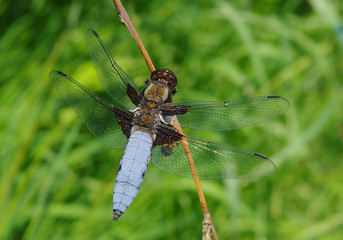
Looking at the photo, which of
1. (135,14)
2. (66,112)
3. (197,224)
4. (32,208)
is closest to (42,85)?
(66,112)

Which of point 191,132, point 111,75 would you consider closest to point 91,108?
point 111,75

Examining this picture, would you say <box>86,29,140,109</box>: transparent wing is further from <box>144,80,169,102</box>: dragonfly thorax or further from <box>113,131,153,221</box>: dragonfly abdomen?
<box>113,131,153,221</box>: dragonfly abdomen

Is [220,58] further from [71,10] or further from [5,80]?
[5,80]

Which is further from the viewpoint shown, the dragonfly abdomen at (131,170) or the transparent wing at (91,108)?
the transparent wing at (91,108)

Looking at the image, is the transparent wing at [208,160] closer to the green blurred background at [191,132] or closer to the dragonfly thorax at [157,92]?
the dragonfly thorax at [157,92]

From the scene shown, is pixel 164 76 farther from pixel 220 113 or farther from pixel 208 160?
pixel 208 160

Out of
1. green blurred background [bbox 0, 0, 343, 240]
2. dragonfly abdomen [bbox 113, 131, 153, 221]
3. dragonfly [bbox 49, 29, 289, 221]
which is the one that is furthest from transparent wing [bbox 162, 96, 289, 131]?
green blurred background [bbox 0, 0, 343, 240]

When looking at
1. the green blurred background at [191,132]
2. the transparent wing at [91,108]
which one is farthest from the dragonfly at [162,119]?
the green blurred background at [191,132]
